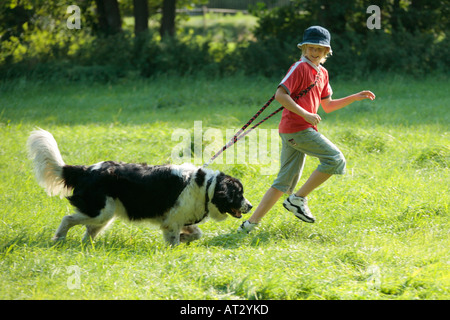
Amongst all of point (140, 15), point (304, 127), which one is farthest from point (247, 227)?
point (140, 15)

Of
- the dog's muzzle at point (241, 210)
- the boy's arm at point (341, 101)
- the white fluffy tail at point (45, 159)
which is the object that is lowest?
the dog's muzzle at point (241, 210)

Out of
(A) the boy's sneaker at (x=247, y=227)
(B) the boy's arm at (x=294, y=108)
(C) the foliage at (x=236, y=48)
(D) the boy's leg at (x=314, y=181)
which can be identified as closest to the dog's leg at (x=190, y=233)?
(A) the boy's sneaker at (x=247, y=227)

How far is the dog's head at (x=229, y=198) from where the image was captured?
517 centimetres

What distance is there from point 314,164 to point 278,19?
33.0ft

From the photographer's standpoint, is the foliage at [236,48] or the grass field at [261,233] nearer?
the grass field at [261,233]

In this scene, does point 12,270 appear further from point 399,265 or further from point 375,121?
point 375,121

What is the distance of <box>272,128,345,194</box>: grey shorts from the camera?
5082mm

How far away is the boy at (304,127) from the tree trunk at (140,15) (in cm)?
1239

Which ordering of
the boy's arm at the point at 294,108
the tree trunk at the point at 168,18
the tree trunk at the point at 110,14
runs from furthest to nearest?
1. the tree trunk at the point at 168,18
2. the tree trunk at the point at 110,14
3. the boy's arm at the point at 294,108

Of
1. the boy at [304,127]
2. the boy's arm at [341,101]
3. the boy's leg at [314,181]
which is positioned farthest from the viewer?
the boy's arm at [341,101]

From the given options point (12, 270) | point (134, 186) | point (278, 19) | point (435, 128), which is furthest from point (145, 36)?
point (12, 270)

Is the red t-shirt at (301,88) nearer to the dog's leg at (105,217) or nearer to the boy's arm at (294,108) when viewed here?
the boy's arm at (294,108)

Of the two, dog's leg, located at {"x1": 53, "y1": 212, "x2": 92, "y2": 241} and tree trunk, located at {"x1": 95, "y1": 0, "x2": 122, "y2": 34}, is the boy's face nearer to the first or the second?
dog's leg, located at {"x1": 53, "y1": 212, "x2": 92, "y2": 241}
